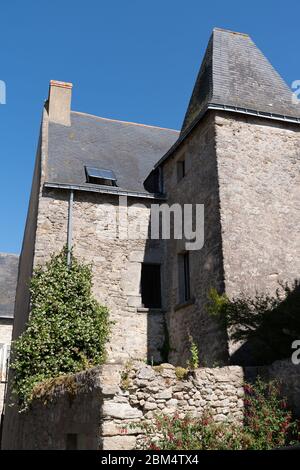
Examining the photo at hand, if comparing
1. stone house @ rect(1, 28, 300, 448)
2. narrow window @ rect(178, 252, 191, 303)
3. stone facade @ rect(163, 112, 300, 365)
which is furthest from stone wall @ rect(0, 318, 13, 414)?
narrow window @ rect(178, 252, 191, 303)

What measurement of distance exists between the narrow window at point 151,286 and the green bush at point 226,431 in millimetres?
5330

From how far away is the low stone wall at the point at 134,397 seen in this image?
6051 millimetres

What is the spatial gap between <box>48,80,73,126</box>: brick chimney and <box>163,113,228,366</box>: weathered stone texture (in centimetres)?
430

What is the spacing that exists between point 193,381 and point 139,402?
2.92ft

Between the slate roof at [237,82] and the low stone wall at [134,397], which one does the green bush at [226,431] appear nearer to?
the low stone wall at [134,397]

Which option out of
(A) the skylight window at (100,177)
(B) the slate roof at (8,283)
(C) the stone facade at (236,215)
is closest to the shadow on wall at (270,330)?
(C) the stone facade at (236,215)

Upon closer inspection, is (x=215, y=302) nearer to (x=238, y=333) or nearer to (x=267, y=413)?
(x=238, y=333)

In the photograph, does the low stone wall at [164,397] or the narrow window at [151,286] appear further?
the narrow window at [151,286]

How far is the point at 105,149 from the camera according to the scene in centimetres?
1419

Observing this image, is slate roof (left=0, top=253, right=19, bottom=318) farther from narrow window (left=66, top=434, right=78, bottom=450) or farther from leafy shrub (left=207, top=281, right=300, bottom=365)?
narrow window (left=66, top=434, right=78, bottom=450)

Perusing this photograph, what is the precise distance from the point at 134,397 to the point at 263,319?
3313mm

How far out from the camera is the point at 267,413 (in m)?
6.51

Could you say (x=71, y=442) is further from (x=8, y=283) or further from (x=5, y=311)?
(x=8, y=283)

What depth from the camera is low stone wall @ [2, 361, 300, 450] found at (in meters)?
6.05
